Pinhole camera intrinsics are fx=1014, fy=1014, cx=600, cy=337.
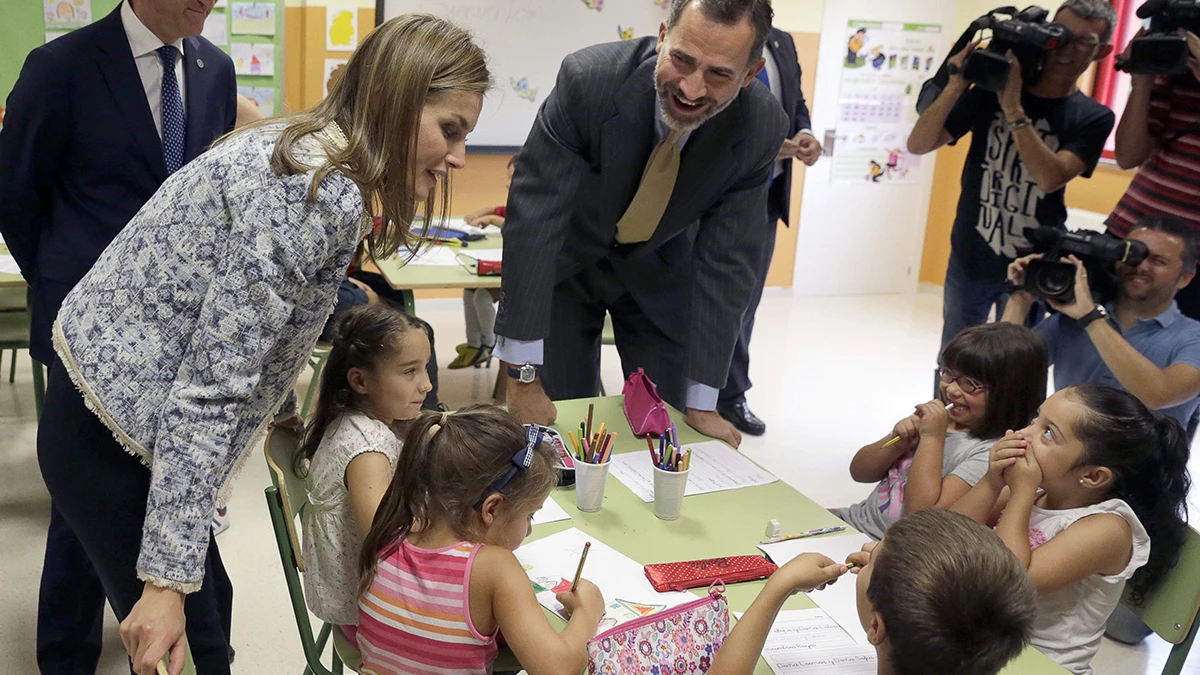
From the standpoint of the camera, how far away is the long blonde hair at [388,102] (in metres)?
1.20

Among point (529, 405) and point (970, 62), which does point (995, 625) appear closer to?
point (529, 405)

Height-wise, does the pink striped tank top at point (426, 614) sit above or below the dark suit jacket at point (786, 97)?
below

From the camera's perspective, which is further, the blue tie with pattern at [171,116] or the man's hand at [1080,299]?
the man's hand at [1080,299]

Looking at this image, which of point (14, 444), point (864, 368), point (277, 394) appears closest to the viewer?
point (277, 394)

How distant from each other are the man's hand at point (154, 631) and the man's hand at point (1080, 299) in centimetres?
222

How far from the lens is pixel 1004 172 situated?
321 cm

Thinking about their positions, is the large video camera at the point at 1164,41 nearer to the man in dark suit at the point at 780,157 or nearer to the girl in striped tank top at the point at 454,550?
the man in dark suit at the point at 780,157

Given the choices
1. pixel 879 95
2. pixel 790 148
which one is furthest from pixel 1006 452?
pixel 879 95

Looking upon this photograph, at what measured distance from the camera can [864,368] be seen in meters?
5.20

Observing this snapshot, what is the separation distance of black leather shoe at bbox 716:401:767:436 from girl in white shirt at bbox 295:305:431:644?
7.79ft

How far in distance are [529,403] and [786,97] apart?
2.27 m

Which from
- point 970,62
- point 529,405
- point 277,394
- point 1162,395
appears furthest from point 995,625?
point 970,62

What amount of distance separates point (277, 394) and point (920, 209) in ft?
19.4

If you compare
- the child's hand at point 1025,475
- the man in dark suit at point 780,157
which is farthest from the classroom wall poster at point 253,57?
Answer: the child's hand at point 1025,475
